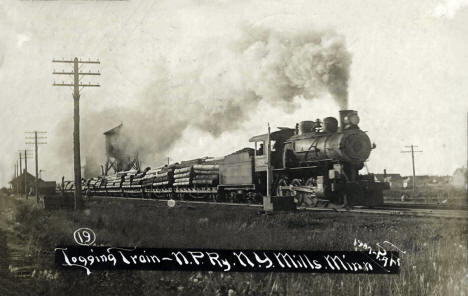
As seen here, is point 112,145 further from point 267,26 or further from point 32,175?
point 32,175

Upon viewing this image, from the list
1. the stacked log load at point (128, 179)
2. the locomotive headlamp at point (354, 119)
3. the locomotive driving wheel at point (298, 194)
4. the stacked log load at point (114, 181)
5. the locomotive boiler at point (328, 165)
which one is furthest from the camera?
the stacked log load at point (114, 181)

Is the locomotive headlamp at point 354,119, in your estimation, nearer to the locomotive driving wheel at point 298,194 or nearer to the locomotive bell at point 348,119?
the locomotive bell at point 348,119

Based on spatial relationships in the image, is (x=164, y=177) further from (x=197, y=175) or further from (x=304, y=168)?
(x=304, y=168)

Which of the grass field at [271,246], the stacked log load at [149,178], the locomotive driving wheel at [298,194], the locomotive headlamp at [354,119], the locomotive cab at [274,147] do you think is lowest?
the grass field at [271,246]

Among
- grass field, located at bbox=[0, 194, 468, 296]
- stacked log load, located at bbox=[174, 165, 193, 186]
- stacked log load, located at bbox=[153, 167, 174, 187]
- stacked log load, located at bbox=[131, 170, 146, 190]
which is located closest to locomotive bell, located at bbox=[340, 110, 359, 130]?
grass field, located at bbox=[0, 194, 468, 296]

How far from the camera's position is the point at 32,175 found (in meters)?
36.9

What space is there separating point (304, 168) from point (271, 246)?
7.35 m

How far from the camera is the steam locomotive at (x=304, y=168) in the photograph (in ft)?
43.3

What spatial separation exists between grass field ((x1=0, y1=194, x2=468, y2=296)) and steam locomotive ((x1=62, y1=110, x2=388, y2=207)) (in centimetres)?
268

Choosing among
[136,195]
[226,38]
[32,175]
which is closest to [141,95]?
[226,38]

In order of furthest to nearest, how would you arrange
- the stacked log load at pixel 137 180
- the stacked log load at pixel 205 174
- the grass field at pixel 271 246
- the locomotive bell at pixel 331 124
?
the stacked log load at pixel 137 180 → the stacked log load at pixel 205 174 → the locomotive bell at pixel 331 124 → the grass field at pixel 271 246

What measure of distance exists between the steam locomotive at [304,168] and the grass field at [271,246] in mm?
Result: 2681

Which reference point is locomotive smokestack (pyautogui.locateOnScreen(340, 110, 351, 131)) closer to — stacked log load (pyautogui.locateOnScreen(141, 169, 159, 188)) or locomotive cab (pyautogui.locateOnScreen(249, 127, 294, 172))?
locomotive cab (pyautogui.locateOnScreen(249, 127, 294, 172))

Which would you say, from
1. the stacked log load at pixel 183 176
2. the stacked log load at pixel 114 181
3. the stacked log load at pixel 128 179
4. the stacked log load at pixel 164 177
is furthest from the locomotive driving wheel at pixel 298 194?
the stacked log load at pixel 114 181
